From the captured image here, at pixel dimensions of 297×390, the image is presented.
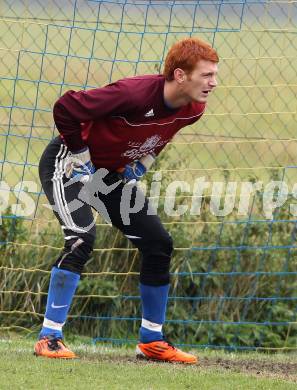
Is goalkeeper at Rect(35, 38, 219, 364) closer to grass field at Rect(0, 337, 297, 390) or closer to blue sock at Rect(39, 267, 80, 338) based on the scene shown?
blue sock at Rect(39, 267, 80, 338)

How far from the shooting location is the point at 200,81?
6.02 metres

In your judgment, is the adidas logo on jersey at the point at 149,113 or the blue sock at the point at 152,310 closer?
the adidas logo on jersey at the point at 149,113

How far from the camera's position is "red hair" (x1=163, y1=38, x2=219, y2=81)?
5.99m

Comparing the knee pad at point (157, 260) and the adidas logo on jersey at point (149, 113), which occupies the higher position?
the adidas logo on jersey at point (149, 113)

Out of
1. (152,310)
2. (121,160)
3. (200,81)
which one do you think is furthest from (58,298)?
(200,81)

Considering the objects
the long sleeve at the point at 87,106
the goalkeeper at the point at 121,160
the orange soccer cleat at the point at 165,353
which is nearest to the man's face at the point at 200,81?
the goalkeeper at the point at 121,160

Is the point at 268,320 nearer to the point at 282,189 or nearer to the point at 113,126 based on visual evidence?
the point at 282,189

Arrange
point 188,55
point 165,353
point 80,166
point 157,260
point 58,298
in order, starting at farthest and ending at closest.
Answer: point 165,353 → point 157,260 → point 58,298 → point 80,166 → point 188,55

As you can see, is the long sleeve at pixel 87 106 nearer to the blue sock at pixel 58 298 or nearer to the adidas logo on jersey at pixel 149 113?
the adidas logo on jersey at pixel 149 113

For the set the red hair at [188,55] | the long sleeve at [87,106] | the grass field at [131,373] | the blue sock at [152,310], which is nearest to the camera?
the grass field at [131,373]

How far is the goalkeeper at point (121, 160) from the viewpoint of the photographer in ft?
19.5

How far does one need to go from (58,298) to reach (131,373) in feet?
2.23

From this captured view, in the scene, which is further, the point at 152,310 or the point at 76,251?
the point at 152,310

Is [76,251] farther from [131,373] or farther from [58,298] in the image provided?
[131,373]
